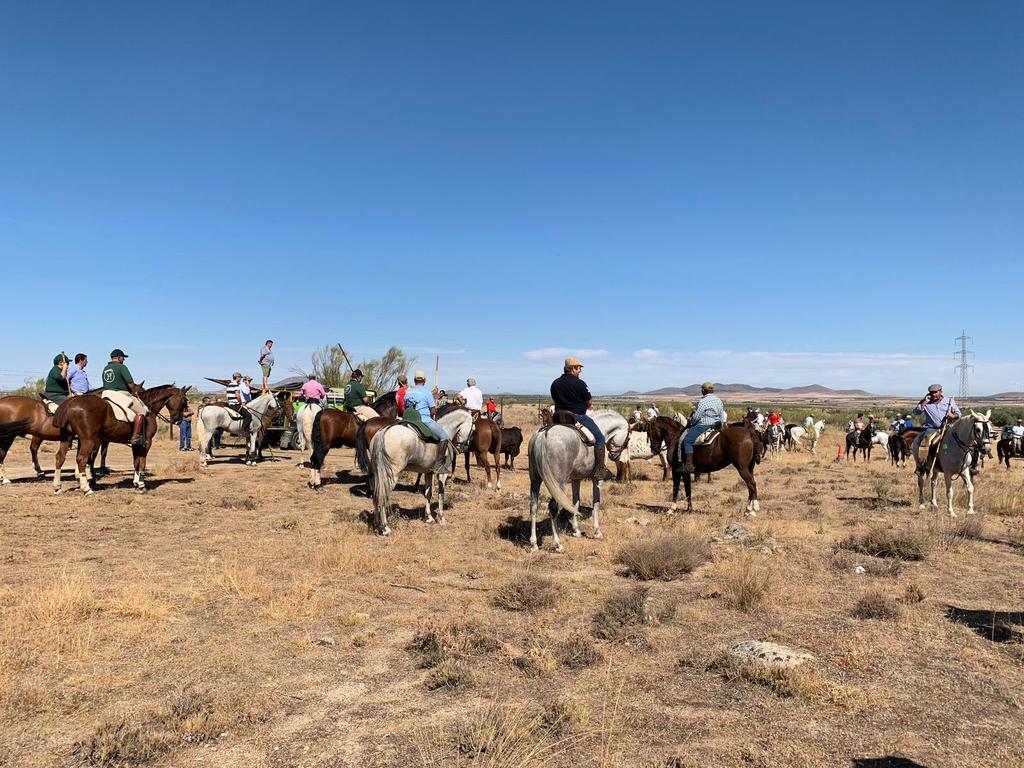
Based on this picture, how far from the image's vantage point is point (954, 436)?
46.2 ft

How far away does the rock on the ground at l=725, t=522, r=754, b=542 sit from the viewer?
37.2 ft

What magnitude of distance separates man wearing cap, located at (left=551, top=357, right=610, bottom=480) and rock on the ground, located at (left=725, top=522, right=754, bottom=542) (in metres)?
2.62

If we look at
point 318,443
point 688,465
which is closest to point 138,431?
point 318,443

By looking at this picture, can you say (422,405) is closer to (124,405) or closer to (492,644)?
(492,644)

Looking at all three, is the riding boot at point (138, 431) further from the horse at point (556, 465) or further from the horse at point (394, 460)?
the horse at point (556, 465)

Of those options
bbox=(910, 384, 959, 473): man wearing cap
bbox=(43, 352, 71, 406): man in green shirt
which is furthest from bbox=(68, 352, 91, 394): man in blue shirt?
bbox=(910, 384, 959, 473): man wearing cap

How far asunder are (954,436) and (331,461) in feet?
63.3

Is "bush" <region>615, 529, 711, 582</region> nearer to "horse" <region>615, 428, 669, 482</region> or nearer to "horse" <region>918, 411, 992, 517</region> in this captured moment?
"horse" <region>918, 411, 992, 517</region>

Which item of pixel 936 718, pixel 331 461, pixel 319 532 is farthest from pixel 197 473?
pixel 936 718

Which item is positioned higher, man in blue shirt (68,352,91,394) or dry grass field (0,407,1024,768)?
man in blue shirt (68,352,91,394)

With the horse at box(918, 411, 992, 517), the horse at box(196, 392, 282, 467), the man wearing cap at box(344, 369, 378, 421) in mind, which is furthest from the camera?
the horse at box(196, 392, 282, 467)

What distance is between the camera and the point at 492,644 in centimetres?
630

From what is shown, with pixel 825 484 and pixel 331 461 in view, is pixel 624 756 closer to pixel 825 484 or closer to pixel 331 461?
pixel 825 484

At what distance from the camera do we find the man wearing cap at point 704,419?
14.1 meters
